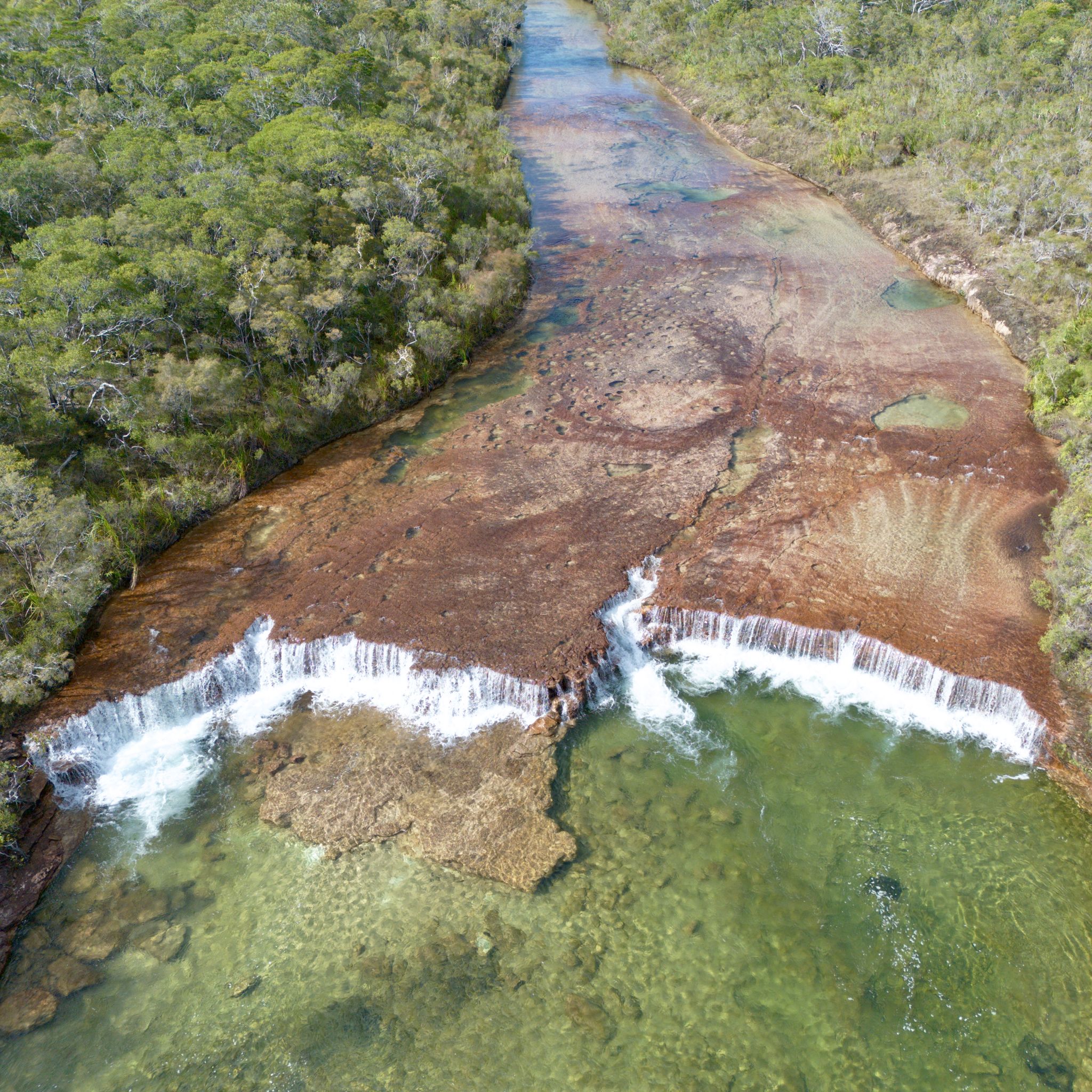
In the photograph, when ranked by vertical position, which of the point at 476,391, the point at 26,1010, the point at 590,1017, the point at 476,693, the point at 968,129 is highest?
the point at 968,129

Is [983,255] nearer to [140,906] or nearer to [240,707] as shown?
[240,707]

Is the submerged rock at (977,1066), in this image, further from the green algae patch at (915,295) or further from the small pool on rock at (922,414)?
the green algae patch at (915,295)

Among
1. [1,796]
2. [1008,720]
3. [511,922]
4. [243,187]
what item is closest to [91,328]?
[243,187]

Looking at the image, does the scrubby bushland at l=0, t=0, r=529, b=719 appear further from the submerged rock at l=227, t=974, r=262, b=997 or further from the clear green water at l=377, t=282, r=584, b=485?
the submerged rock at l=227, t=974, r=262, b=997

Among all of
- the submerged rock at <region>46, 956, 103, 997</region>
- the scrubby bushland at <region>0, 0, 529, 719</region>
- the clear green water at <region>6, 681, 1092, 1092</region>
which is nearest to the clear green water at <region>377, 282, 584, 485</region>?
the scrubby bushland at <region>0, 0, 529, 719</region>

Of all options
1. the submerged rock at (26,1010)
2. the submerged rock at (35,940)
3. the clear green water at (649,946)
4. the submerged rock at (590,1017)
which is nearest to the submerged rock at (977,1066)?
the clear green water at (649,946)

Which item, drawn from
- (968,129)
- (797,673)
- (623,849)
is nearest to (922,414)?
(797,673)

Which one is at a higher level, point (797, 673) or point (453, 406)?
point (453, 406)

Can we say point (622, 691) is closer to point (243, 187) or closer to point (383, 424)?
point (383, 424)
